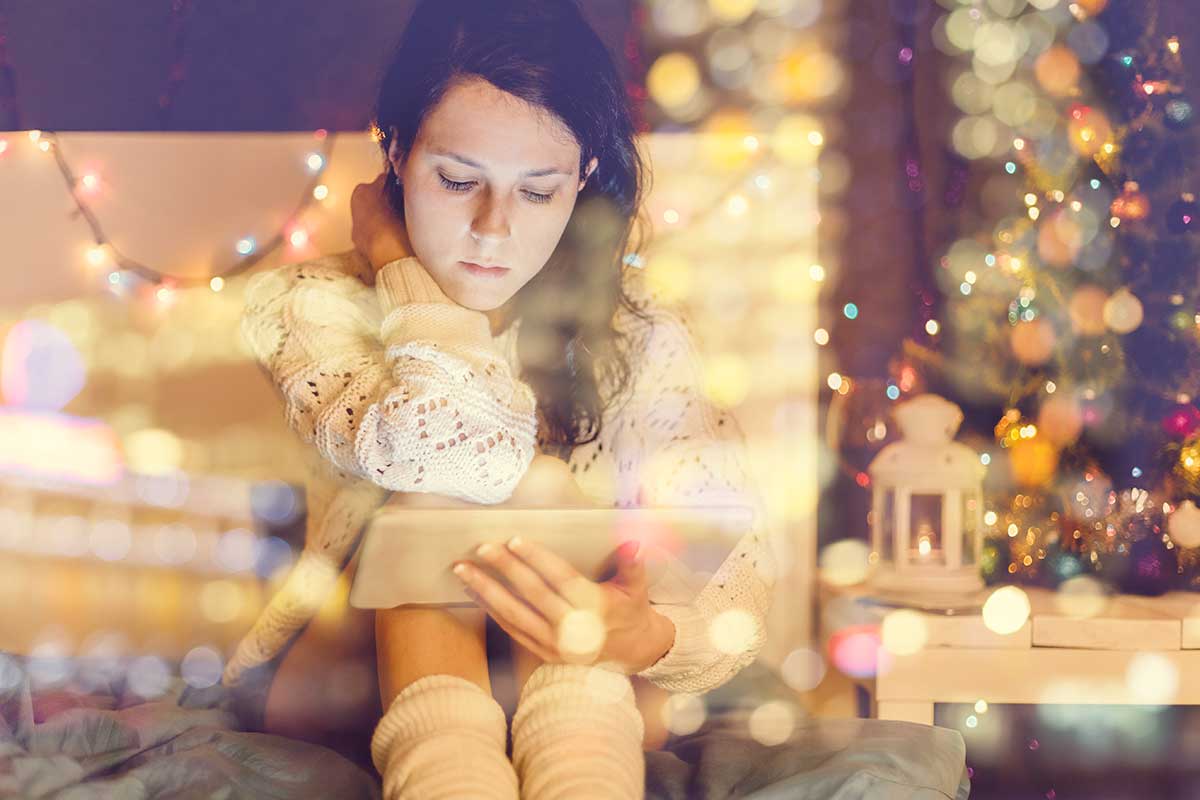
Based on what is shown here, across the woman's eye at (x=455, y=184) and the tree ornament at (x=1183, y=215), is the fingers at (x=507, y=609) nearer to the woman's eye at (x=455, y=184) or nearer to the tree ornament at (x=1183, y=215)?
the woman's eye at (x=455, y=184)

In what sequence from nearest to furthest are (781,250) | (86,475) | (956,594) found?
(956,594) < (86,475) < (781,250)

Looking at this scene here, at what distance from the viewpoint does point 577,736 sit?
95 centimetres

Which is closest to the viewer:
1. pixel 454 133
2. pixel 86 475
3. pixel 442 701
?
pixel 442 701

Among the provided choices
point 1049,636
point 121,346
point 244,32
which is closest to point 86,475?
point 121,346

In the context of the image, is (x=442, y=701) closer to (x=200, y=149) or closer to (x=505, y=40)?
(x=505, y=40)

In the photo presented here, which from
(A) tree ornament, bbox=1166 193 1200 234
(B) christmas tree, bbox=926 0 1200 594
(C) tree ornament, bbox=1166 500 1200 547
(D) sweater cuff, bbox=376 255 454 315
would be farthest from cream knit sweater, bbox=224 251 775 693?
(A) tree ornament, bbox=1166 193 1200 234

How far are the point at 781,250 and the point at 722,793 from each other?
1.02 meters

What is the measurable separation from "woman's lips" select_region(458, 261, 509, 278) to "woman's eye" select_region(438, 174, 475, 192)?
84mm

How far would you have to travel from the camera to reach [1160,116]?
66.0 inches

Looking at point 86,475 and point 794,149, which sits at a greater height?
point 794,149

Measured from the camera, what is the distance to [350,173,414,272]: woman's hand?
1351 mm

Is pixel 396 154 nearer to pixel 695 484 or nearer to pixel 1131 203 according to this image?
pixel 695 484

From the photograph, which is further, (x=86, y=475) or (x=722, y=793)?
(x=86, y=475)

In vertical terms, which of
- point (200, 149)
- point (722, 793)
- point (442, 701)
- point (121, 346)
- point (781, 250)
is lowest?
point (722, 793)
